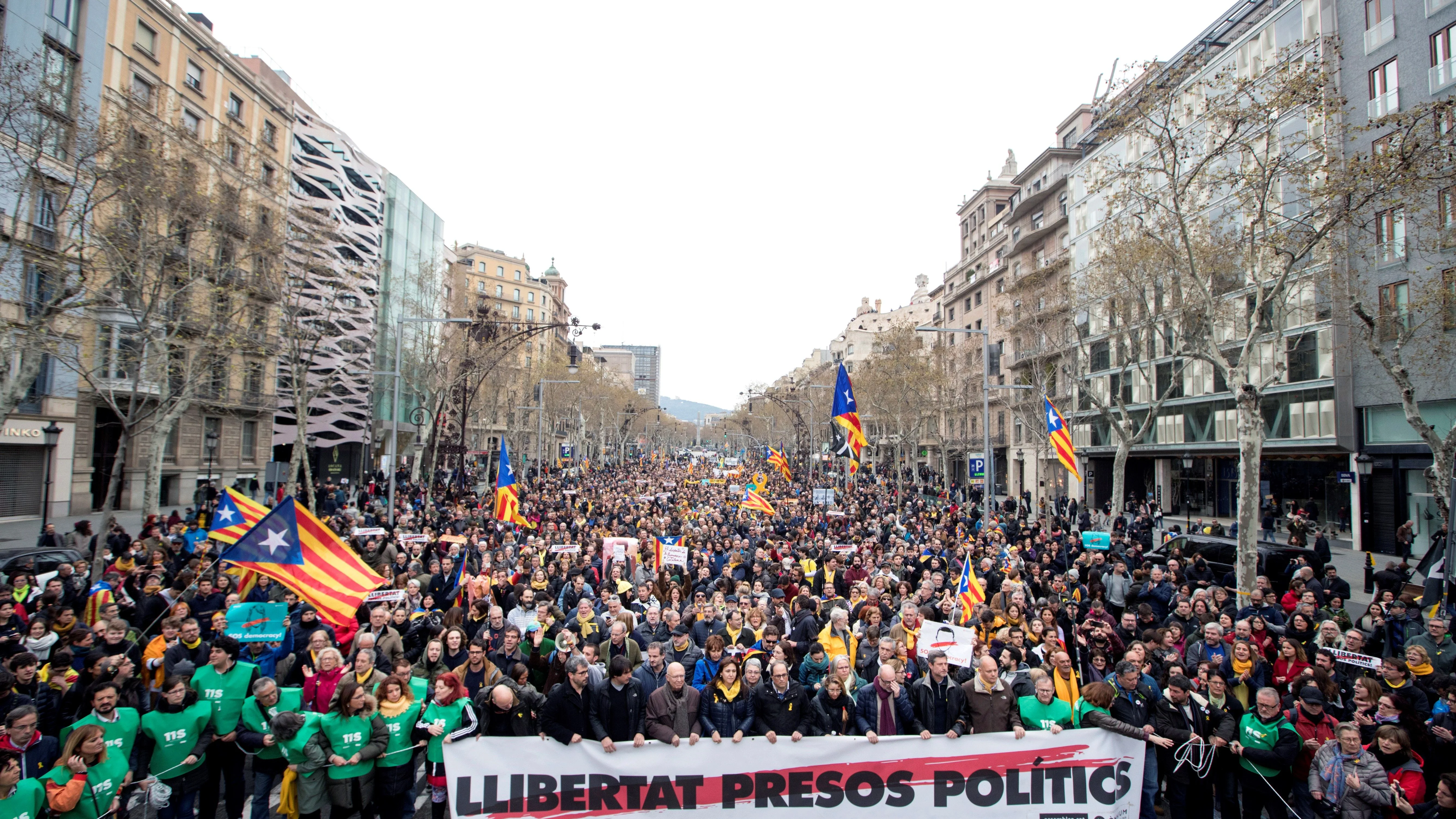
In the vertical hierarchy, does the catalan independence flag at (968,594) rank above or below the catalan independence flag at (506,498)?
below

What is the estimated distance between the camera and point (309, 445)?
4638cm

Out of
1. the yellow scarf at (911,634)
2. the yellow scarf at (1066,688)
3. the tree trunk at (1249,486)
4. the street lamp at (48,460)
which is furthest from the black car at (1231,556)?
the street lamp at (48,460)

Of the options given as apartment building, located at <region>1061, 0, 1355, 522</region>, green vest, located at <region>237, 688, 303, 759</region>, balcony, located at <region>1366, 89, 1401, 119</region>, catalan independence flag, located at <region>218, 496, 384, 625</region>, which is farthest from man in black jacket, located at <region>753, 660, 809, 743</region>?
balcony, located at <region>1366, 89, 1401, 119</region>

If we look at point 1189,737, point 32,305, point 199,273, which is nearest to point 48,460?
point 32,305

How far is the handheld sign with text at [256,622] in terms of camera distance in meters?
7.99

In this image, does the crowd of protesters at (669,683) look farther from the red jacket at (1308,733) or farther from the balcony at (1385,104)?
the balcony at (1385,104)

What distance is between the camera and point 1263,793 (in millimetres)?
6352

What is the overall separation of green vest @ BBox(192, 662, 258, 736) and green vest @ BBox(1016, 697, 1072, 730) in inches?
251

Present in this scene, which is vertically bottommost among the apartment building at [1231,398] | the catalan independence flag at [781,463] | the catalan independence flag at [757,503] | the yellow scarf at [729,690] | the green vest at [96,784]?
the green vest at [96,784]

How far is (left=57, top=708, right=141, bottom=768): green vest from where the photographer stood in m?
5.59

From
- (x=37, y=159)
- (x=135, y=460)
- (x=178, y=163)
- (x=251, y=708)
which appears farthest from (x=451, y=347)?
(x=251, y=708)

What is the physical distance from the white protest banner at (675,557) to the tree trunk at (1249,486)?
9891 mm

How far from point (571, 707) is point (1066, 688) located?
4.39 meters

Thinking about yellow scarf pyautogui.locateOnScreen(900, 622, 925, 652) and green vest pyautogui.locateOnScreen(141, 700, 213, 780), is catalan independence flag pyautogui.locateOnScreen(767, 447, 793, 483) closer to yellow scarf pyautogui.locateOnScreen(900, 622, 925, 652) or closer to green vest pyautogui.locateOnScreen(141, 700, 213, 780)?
yellow scarf pyautogui.locateOnScreen(900, 622, 925, 652)
